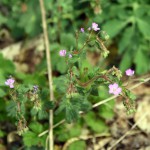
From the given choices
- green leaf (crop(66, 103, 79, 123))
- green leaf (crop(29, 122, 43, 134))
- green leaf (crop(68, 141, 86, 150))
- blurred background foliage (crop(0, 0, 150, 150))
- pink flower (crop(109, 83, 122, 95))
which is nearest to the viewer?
pink flower (crop(109, 83, 122, 95))

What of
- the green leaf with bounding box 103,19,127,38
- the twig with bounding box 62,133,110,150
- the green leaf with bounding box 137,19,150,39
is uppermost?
the green leaf with bounding box 103,19,127,38

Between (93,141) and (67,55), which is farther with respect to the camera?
(93,141)

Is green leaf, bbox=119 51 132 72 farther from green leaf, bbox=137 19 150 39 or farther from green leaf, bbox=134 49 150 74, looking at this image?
green leaf, bbox=137 19 150 39

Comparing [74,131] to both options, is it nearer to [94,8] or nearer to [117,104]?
[117,104]

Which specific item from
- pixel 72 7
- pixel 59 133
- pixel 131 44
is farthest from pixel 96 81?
pixel 72 7

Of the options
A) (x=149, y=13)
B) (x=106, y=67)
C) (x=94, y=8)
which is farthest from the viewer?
(x=106, y=67)

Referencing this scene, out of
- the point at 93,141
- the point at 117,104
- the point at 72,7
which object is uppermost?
the point at 72,7

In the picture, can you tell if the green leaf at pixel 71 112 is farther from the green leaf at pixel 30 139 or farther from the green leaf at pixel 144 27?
the green leaf at pixel 144 27

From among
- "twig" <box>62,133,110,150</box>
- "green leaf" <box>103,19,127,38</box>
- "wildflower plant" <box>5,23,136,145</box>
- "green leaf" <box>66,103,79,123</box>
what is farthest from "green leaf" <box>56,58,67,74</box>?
"green leaf" <box>66,103,79,123</box>

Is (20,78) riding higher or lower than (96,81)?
higher
